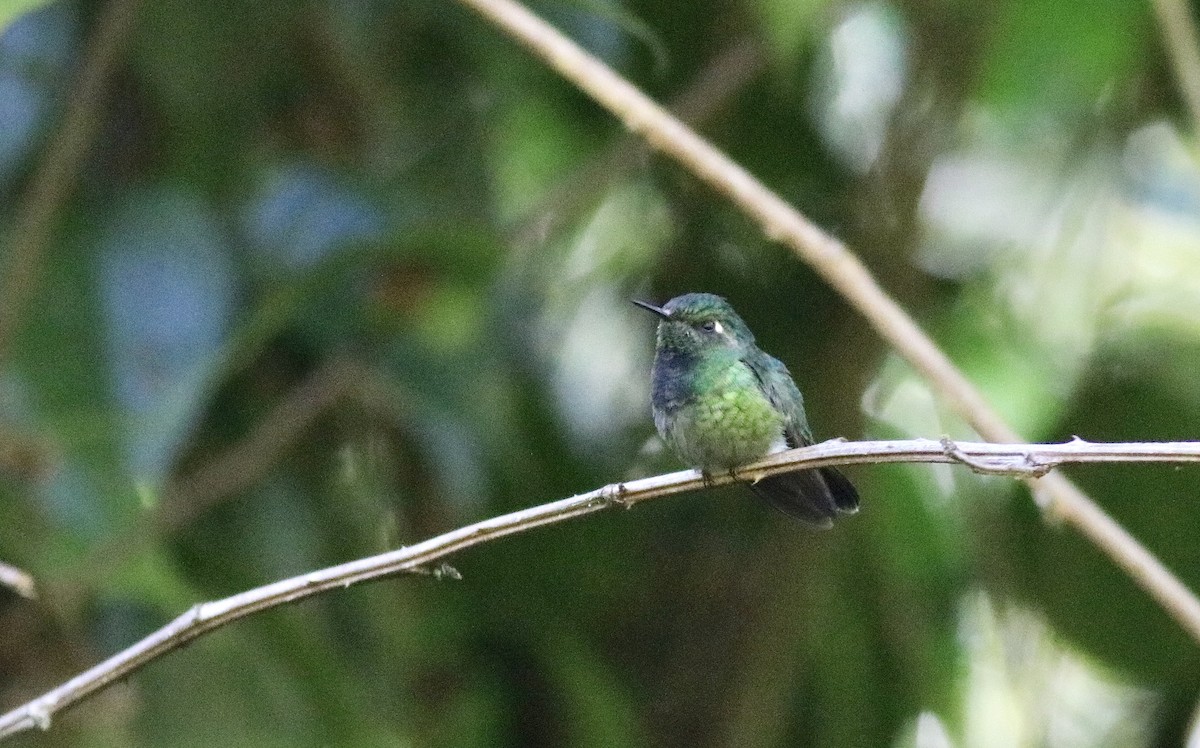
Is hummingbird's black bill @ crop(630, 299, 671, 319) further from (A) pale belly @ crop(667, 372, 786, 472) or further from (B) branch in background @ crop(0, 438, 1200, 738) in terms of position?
(B) branch in background @ crop(0, 438, 1200, 738)

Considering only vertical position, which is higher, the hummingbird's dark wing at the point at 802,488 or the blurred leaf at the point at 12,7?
the blurred leaf at the point at 12,7

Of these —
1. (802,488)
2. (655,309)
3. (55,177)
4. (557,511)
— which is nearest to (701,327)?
(655,309)

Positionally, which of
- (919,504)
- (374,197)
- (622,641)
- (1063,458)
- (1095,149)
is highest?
(1095,149)

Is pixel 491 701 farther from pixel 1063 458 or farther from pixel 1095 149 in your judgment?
pixel 1063 458

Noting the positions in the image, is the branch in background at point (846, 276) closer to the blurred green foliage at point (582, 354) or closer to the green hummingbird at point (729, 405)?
the green hummingbird at point (729, 405)

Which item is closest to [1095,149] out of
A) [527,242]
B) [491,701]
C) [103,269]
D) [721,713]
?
[527,242]

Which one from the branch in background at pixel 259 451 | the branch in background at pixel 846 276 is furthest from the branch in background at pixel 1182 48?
the branch in background at pixel 259 451

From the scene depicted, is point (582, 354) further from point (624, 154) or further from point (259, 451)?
point (259, 451)
